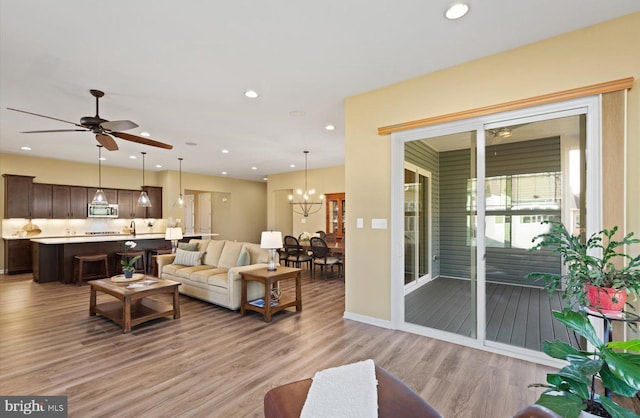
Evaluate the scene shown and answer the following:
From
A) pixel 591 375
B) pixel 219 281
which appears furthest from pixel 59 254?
pixel 591 375

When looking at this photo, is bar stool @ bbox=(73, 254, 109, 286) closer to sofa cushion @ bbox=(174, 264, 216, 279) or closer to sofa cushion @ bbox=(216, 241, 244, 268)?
sofa cushion @ bbox=(174, 264, 216, 279)

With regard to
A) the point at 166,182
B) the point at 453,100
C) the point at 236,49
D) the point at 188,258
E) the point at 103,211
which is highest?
the point at 236,49

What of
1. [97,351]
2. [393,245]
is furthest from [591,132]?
[97,351]

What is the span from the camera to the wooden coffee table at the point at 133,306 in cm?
348

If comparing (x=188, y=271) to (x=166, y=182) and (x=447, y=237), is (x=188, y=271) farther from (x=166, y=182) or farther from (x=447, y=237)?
(x=166, y=182)

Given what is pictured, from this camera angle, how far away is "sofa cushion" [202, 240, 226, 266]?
5.12 meters

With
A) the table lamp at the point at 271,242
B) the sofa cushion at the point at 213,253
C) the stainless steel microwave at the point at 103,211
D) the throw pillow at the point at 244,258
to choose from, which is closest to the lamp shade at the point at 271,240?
the table lamp at the point at 271,242

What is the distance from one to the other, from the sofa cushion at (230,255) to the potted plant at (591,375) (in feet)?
13.5

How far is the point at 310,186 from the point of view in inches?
379

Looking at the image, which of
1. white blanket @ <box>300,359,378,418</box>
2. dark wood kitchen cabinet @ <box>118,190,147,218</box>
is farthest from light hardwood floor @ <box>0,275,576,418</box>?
dark wood kitchen cabinet @ <box>118,190,147,218</box>

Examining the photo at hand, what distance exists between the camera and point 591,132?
250cm

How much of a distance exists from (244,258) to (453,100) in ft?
11.6

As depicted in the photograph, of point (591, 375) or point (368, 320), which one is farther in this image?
point (368, 320)

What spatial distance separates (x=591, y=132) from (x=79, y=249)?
332 inches
